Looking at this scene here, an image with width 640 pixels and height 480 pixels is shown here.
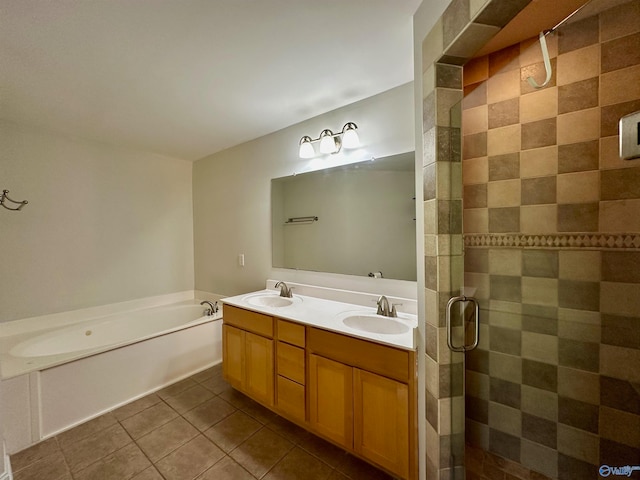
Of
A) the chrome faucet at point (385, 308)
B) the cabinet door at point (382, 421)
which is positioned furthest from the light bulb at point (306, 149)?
the cabinet door at point (382, 421)

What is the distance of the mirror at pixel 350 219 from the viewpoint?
5.59 ft

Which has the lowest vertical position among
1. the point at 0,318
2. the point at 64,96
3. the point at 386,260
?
the point at 0,318

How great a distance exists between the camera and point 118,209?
108 inches

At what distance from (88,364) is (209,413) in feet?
3.14

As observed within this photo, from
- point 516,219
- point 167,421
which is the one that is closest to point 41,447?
point 167,421

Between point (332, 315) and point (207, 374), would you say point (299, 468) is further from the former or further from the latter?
point (207, 374)

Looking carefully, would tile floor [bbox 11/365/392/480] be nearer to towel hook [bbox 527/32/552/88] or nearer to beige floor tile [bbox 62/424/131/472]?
beige floor tile [bbox 62/424/131/472]

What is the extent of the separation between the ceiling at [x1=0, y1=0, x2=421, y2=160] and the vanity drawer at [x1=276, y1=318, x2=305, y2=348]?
160 cm

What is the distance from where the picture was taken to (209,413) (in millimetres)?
1871

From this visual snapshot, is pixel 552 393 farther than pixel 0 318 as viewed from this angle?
No

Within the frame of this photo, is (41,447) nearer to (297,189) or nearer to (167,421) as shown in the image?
(167,421)

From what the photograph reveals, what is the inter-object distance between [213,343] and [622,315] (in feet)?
9.69

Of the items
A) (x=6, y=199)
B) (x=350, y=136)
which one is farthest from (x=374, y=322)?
(x=6, y=199)

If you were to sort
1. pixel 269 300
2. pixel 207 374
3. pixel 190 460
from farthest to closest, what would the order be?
pixel 207 374
pixel 269 300
pixel 190 460
